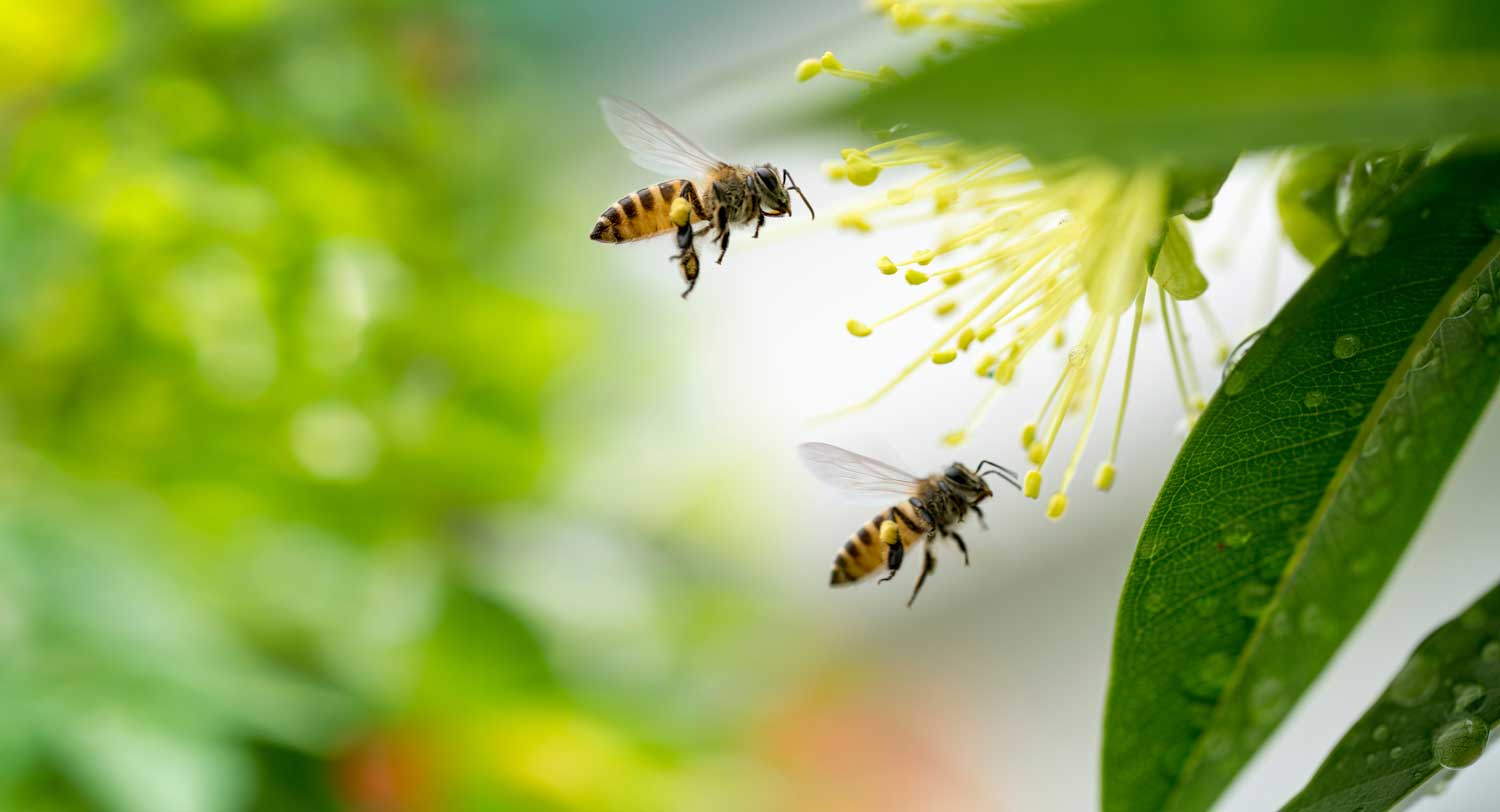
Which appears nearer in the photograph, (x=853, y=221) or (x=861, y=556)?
(x=853, y=221)

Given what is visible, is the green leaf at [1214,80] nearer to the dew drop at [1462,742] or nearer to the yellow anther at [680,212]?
the dew drop at [1462,742]

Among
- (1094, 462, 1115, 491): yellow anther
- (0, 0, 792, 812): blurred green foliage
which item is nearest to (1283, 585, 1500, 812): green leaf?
(1094, 462, 1115, 491): yellow anther

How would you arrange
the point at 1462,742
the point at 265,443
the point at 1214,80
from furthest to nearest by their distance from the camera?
the point at 265,443, the point at 1462,742, the point at 1214,80

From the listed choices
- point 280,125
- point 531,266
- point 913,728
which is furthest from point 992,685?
point 280,125

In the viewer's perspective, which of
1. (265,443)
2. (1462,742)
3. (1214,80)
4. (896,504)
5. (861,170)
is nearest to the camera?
(1214,80)

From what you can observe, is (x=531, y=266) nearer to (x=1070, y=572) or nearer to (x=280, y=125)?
(x=280, y=125)

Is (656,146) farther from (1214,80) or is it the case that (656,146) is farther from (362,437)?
(362,437)

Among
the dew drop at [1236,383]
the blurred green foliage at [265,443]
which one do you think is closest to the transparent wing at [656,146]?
the dew drop at [1236,383]

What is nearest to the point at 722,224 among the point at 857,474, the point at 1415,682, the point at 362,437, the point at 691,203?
the point at 691,203
